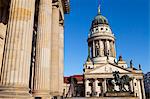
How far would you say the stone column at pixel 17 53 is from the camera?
11.4m

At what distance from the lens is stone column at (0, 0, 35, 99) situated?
11.4 meters

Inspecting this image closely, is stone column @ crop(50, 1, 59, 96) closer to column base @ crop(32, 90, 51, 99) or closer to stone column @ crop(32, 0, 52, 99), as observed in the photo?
stone column @ crop(32, 0, 52, 99)

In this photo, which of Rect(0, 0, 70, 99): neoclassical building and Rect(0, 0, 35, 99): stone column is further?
Rect(0, 0, 70, 99): neoclassical building

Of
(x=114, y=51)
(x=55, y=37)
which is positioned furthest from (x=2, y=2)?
(x=114, y=51)

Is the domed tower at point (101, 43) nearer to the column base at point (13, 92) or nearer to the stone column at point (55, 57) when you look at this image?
the stone column at point (55, 57)

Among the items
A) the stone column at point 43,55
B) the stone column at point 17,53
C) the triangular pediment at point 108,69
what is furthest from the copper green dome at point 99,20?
the stone column at point 17,53

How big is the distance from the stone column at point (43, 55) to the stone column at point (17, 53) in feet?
14.1

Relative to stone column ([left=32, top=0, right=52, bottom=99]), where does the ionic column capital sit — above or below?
above

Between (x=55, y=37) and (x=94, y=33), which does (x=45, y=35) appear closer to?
(x=55, y=37)

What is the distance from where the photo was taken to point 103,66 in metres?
87.9

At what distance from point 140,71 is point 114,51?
20186 millimetres

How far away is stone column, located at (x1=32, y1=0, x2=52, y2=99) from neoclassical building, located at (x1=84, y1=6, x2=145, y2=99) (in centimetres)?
5206

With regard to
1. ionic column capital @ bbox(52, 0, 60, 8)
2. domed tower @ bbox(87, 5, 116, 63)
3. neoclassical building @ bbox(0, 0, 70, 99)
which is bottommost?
neoclassical building @ bbox(0, 0, 70, 99)

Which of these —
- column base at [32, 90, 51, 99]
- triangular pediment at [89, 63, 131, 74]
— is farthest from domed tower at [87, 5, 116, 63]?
column base at [32, 90, 51, 99]
